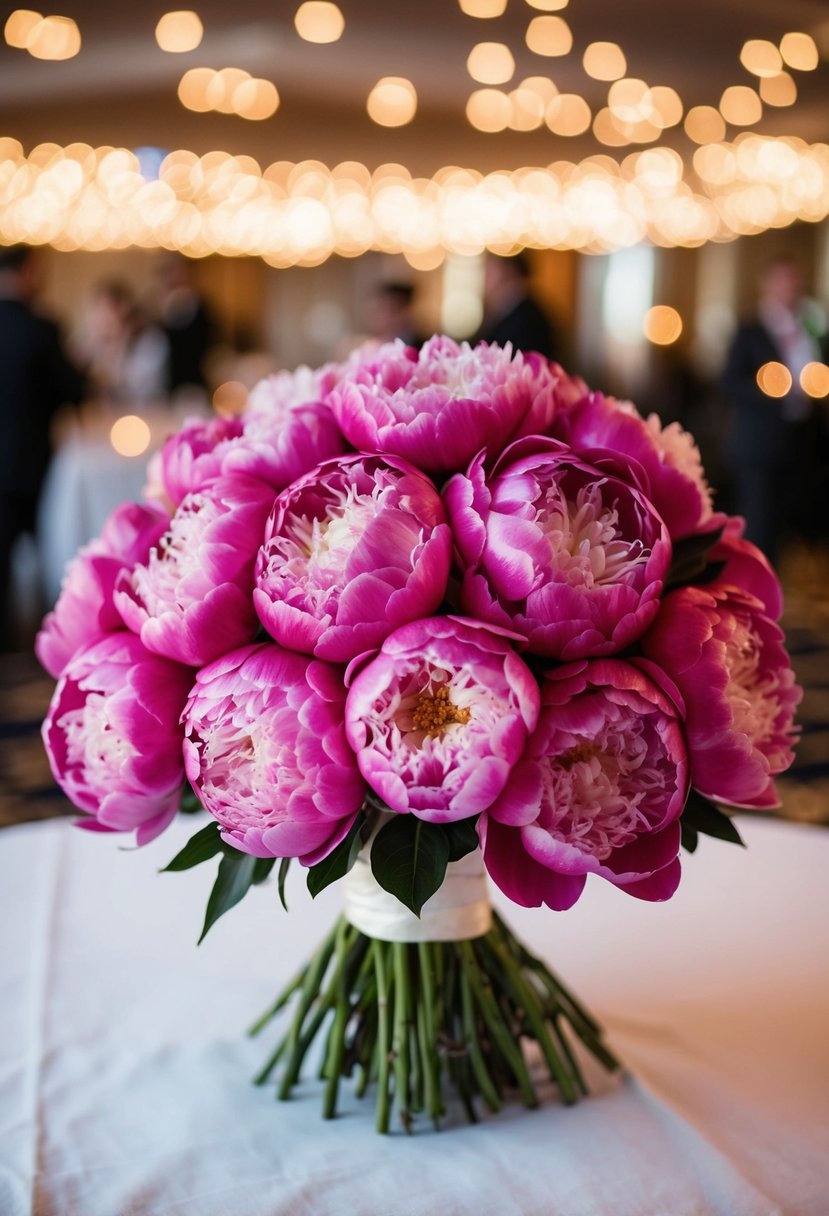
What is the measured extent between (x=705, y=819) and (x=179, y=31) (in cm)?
792

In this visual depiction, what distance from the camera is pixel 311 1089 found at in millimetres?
741

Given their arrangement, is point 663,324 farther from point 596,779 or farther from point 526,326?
point 596,779

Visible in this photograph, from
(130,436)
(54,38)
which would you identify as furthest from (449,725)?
(54,38)

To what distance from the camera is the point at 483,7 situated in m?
6.52

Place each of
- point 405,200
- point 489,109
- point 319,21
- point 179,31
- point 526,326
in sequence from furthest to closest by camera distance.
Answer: point 405,200, point 489,109, point 179,31, point 319,21, point 526,326

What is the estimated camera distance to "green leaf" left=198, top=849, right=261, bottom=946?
0.63m

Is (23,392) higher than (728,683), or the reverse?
(728,683)

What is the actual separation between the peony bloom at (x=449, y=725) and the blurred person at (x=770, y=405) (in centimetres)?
544

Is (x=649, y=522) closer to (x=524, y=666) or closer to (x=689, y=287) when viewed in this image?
(x=524, y=666)

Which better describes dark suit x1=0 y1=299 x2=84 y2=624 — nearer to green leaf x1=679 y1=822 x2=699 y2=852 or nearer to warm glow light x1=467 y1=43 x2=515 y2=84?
warm glow light x1=467 y1=43 x2=515 y2=84

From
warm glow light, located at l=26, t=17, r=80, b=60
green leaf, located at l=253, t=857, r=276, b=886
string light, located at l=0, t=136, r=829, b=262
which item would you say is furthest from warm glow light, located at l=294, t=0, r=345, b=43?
green leaf, located at l=253, t=857, r=276, b=886

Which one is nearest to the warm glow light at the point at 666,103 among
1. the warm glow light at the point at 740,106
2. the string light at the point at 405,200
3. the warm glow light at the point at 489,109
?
the warm glow light at the point at 740,106

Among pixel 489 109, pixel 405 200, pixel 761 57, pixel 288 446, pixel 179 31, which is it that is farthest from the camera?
pixel 405 200

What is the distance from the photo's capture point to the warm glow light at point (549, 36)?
22.4 ft
